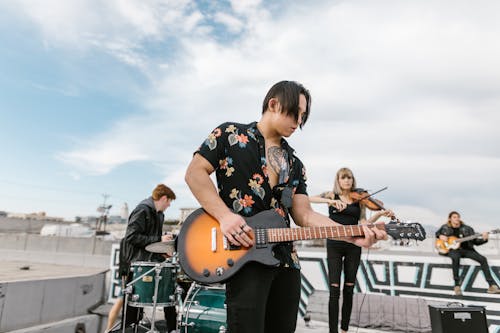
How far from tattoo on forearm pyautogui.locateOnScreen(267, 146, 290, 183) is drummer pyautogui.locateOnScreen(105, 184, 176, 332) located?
3.54 m

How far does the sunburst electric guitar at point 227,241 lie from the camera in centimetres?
179

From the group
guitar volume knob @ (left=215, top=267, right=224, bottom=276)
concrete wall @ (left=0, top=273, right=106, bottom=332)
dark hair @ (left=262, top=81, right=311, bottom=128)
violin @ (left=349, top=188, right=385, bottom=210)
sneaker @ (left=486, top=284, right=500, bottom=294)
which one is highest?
dark hair @ (left=262, top=81, right=311, bottom=128)

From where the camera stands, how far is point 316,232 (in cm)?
199

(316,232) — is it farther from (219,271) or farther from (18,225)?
(18,225)

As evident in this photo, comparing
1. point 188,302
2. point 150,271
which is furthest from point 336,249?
point 150,271

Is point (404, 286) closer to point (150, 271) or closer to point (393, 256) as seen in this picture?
point (393, 256)

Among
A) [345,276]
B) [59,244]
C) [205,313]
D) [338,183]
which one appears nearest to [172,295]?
[205,313]

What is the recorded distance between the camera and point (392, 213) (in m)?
4.41

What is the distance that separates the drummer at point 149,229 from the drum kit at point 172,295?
452 mm

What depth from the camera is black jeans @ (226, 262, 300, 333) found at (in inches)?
65.3

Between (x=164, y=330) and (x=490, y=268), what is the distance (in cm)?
601

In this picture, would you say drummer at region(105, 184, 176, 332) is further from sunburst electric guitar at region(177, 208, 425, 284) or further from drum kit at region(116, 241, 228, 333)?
sunburst electric guitar at region(177, 208, 425, 284)

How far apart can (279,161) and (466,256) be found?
614 cm

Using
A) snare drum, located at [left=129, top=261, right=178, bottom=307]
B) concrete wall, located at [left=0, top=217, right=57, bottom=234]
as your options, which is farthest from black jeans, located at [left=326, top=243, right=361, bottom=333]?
concrete wall, located at [left=0, top=217, right=57, bottom=234]
